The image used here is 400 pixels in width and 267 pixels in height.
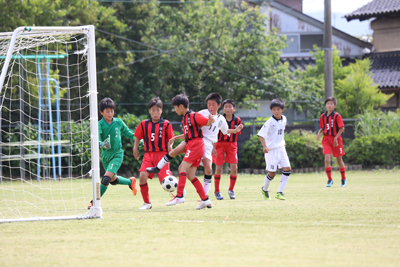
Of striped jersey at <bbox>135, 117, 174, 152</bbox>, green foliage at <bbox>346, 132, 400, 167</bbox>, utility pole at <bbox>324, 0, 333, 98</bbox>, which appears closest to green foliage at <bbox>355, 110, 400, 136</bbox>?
green foliage at <bbox>346, 132, 400, 167</bbox>

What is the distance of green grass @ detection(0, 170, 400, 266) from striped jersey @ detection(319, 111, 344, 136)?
475cm

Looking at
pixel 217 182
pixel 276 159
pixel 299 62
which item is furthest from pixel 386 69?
pixel 217 182

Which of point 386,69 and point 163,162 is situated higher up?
point 386,69

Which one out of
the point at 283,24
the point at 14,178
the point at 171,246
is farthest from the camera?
the point at 283,24

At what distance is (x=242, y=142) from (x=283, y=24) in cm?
1550

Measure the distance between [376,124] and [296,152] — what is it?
3632 mm

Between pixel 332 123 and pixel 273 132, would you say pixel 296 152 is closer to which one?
pixel 332 123

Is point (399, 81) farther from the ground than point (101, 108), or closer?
farther from the ground

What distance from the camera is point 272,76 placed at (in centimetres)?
2573

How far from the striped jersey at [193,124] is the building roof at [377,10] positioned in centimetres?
2252

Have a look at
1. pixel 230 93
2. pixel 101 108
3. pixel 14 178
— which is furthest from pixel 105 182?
pixel 230 93

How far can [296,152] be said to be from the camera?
61.0 feet

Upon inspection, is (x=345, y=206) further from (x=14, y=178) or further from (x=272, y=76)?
(x=272, y=76)

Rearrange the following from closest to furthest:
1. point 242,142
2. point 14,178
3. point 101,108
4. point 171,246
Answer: point 171,246 < point 101,108 < point 14,178 < point 242,142
